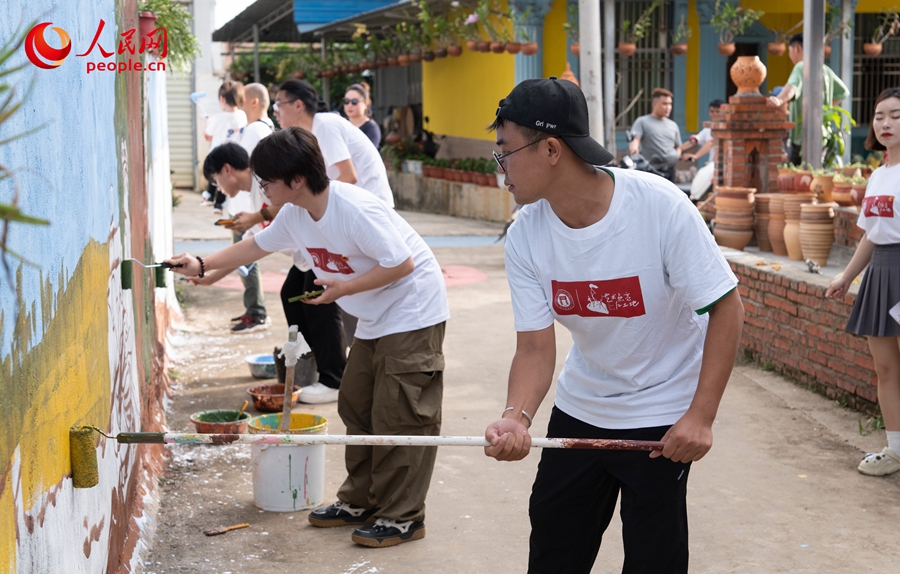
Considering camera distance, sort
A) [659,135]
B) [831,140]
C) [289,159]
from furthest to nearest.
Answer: [659,135] → [831,140] → [289,159]

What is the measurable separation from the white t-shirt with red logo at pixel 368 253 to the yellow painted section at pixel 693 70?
12500 mm

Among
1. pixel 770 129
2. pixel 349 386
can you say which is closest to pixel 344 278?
pixel 349 386

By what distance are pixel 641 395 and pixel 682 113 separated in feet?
45.4

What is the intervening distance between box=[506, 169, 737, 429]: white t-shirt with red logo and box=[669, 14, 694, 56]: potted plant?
13.1 metres

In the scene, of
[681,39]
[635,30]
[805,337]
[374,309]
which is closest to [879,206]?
[805,337]

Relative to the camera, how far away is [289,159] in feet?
13.7

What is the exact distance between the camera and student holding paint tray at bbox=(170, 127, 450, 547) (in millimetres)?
4191

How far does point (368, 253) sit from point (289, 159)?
50cm

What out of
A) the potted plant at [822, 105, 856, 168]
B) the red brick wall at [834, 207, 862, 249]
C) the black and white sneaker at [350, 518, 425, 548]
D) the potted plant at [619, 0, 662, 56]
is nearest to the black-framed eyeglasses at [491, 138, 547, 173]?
the black and white sneaker at [350, 518, 425, 548]

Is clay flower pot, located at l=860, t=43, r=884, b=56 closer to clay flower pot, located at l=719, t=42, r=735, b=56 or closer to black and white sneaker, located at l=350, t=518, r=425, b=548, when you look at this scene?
clay flower pot, located at l=719, t=42, r=735, b=56

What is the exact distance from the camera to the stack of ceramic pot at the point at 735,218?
8.40 metres

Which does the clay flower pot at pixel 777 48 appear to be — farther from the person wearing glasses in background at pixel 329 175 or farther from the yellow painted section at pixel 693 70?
the person wearing glasses in background at pixel 329 175

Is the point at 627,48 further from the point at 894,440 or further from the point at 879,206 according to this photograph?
the point at 894,440

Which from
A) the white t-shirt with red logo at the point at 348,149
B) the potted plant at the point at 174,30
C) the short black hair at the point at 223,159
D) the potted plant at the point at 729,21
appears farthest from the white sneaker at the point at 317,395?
the potted plant at the point at 729,21
